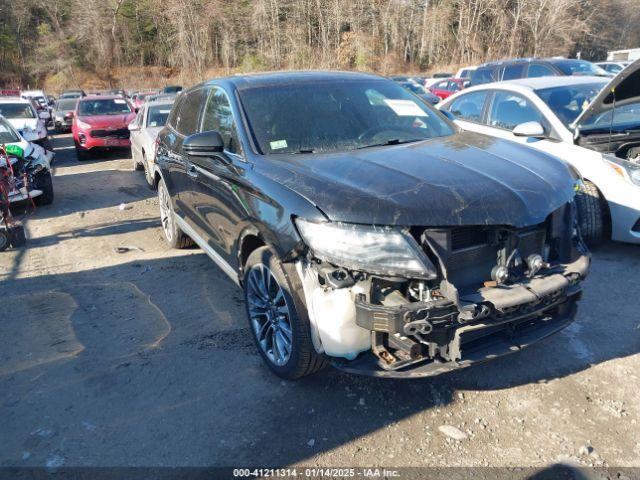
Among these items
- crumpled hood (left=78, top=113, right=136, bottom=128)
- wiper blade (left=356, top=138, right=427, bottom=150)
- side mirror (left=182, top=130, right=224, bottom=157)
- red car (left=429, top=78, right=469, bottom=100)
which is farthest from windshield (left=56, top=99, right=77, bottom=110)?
wiper blade (left=356, top=138, right=427, bottom=150)

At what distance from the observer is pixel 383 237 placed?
270 centimetres

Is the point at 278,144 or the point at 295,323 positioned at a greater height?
the point at 278,144

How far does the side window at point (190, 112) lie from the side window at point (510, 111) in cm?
372

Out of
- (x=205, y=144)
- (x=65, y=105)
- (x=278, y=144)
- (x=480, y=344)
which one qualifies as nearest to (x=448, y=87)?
(x=65, y=105)

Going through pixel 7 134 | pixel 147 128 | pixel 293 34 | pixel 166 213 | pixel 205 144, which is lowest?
pixel 166 213

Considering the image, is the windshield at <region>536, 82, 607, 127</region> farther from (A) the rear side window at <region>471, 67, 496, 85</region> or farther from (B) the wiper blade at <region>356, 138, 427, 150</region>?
(A) the rear side window at <region>471, 67, 496, 85</region>

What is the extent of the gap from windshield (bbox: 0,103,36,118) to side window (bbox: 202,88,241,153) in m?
12.5

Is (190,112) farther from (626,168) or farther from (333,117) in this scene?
(626,168)

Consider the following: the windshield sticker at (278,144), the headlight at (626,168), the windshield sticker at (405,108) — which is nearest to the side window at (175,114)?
the windshield sticker at (278,144)

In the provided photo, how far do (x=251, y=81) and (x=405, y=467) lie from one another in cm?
306

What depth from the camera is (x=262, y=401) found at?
3309 millimetres

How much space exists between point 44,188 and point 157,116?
122 inches

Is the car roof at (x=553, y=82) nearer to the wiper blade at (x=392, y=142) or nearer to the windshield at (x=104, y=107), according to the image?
the wiper blade at (x=392, y=142)

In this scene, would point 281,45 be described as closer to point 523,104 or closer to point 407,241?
point 523,104
